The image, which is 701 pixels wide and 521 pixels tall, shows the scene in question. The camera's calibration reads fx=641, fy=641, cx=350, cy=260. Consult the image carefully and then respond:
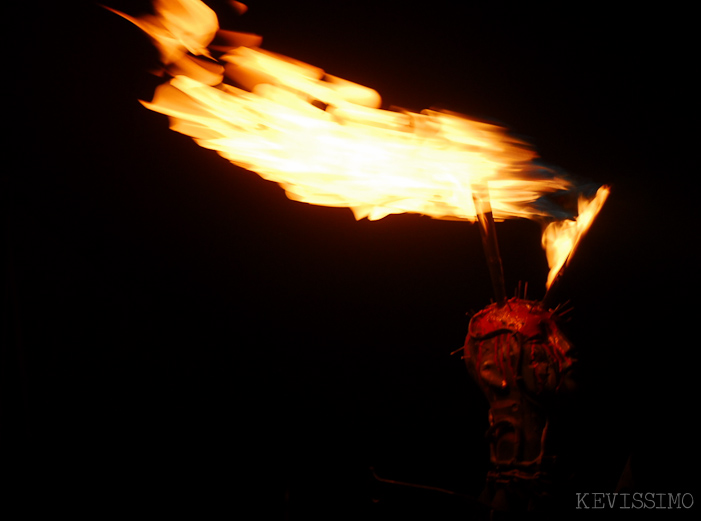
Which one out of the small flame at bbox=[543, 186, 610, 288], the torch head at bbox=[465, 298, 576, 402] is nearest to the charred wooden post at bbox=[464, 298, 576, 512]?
the torch head at bbox=[465, 298, 576, 402]

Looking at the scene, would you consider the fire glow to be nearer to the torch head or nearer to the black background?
the black background

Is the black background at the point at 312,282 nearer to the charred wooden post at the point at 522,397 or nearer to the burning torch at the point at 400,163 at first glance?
the burning torch at the point at 400,163

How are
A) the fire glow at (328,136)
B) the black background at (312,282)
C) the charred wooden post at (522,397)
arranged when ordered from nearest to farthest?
the charred wooden post at (522,397) < the fire glow at (328,136) < the black background at (312,282)

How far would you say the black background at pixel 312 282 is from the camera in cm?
244

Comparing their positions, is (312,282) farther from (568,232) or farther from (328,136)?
(568,232)

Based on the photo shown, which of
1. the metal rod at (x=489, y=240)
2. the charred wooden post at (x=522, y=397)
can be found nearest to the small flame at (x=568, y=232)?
the metal rod at (x=489, y=240)

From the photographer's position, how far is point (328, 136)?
2.50m

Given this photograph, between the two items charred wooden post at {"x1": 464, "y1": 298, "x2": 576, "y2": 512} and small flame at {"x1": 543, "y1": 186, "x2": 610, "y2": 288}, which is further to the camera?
small flame at {"x1": 543, "y1": 186, "x2": 610, "y2": 288}

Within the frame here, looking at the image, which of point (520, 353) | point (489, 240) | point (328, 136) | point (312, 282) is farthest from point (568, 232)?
point (312, 282)

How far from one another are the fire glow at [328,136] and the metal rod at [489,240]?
0.07ft

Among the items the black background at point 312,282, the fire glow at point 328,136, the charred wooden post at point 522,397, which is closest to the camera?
the charred wooden post at point 522,397

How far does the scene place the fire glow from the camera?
90.7 inches

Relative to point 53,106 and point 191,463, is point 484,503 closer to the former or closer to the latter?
point 191,463

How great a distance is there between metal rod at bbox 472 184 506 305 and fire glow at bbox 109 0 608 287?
23mm
